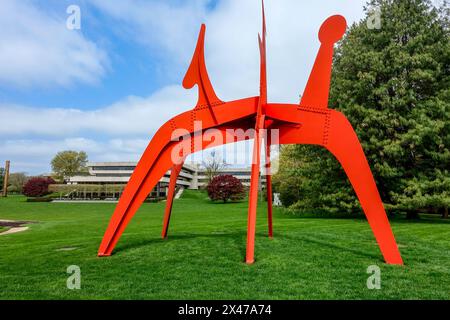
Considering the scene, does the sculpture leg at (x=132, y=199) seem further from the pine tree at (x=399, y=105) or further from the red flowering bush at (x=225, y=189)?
the red flowering bush at (x=225, y=189)

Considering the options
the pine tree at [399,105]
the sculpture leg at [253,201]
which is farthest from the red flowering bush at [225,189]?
the sculpture leg at [253,201]

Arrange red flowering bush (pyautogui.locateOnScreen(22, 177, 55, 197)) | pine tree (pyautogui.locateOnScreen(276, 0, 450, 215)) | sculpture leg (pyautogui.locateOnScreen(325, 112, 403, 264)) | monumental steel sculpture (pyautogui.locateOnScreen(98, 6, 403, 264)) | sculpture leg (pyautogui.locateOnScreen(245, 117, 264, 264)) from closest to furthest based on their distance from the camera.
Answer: sculpture leg (pyautogui.locateOnScreen(245, 117, 264, 264)) < sculpture leg (pyautogui.locateOnScreen(325, 112, 403, 264)) < monumental steel sculpture (pyautogui.locateOnScreen(98, 6, 403, 264)) < pine tree (pyautogui.locateOnScreen(276, 0, 450, 215)) < red flowering bush (pyautogui.locateOnScreen(22, 177, 55, 197))

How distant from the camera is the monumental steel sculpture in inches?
278

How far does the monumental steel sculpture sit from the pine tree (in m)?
11.2

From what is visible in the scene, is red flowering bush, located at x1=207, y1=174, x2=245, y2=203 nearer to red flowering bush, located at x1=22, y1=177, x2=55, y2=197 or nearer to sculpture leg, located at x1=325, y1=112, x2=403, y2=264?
red flowering bush, located at x1=22, y1=177, x2=55, y2=197

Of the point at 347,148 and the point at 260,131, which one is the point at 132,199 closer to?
the point at 260,131

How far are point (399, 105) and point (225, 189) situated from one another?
31.3 m

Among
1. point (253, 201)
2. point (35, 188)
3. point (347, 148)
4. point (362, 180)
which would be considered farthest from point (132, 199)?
point (35, 188)

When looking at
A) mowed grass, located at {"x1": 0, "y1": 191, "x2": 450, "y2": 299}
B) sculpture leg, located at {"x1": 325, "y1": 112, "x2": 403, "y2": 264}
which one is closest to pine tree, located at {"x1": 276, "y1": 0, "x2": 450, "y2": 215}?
mowed grass, located at {"x1": 0, "y1": 191, "x2": 450, "y2": 299}

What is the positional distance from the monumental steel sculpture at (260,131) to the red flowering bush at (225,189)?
1519 inches

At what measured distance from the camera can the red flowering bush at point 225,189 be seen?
46969mm

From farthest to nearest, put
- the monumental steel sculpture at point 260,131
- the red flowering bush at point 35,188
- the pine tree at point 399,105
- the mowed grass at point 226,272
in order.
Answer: the red flowering bush at point 35,188 < the pine tree at point 399,105 < the monumental steel sculpture at point 260,131 < the mowed grass at point 226,272
